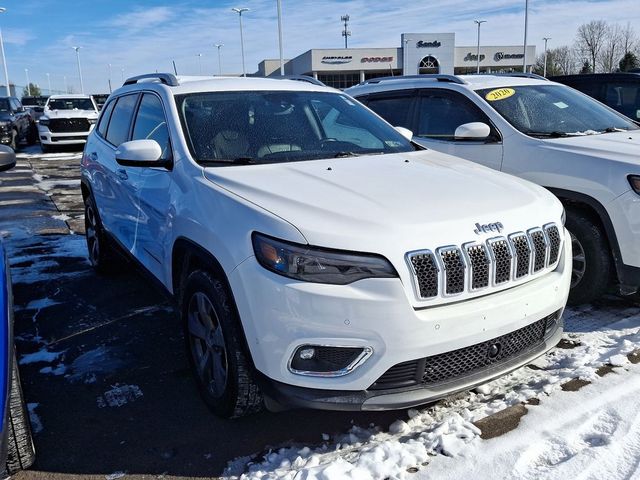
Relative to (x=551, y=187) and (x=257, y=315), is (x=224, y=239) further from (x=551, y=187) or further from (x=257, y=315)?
(x=551, y=187)

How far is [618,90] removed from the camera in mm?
8531

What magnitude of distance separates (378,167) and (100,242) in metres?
3.14

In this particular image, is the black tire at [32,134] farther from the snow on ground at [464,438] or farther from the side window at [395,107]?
the snow on ground at [464,438]

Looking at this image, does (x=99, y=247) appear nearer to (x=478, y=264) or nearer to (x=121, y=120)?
(x=121, y=120)

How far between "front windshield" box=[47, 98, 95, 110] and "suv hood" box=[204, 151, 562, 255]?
18459mm

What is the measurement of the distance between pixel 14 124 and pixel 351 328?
63.8 feet

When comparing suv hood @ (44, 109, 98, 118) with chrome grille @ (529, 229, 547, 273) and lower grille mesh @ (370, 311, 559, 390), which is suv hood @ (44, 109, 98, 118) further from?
lower grille mesh @ (370, 311, 559, 390)

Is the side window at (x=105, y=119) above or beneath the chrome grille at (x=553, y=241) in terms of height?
above

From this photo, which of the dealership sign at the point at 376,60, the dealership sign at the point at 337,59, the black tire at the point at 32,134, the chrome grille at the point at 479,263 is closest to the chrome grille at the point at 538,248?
the chrome grille at the point at 479,263

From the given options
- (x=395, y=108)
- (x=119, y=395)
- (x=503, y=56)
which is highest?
(x=503, y=56)

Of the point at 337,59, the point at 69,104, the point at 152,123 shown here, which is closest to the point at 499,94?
the point at 152,123

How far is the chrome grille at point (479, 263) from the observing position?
248 cm

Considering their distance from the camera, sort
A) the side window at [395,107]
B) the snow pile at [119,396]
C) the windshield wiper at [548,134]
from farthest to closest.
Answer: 1. the side window at [395,107]
2. the windshield wiper at [548,134]
3. the snow pile at [119,396]

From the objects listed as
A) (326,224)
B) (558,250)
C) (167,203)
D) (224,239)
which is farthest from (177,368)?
(558,250)
